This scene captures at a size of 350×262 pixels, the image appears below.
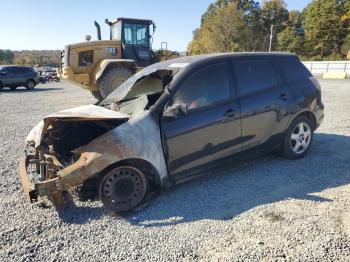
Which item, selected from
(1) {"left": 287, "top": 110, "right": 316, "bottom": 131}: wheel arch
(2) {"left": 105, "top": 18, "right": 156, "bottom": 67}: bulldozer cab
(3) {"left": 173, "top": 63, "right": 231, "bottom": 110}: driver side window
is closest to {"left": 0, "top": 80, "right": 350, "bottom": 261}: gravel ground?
(1) {"left": 287, "top": 110, "right": 316, "bottom": 131}: wheel arch

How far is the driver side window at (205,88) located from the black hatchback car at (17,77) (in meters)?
22.4

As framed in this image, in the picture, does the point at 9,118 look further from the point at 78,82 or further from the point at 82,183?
the point at 82,183

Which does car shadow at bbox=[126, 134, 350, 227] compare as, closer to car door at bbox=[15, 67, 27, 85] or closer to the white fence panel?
car door at bbox=[15, 67, 27, 85]

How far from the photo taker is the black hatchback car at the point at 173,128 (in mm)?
3871

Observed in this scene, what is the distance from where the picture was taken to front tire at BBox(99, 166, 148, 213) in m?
3.89

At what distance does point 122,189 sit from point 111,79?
9323 mm

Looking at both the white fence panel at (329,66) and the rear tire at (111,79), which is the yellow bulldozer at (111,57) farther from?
the white fence panel at (329,66)

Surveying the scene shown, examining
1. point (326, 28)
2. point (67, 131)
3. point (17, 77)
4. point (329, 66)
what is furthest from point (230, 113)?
point (326, 28)

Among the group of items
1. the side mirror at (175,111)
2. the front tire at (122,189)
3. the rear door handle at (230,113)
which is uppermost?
the side mirror at (175,111)

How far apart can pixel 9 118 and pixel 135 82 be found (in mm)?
7561

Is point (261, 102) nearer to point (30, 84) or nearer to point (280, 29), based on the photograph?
point (30, 84)

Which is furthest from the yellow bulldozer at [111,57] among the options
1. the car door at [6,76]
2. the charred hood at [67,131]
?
the car door at [6,76]

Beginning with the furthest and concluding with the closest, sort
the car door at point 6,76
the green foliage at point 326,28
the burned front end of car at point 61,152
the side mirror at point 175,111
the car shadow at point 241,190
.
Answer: the green foliage at point 326,28 → the car door at point 6,76 → the side mirror at point 175,111 → the car shadow at point 241,190 → the burned front end of car at point 61,152

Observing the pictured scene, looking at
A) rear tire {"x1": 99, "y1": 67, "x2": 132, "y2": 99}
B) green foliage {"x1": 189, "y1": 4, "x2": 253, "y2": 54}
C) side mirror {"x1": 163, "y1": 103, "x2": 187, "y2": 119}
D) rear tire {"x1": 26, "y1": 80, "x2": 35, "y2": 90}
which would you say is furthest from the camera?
green foliage {"x1": 189, "y1": 4, "x2": 253, "y2": 54}
